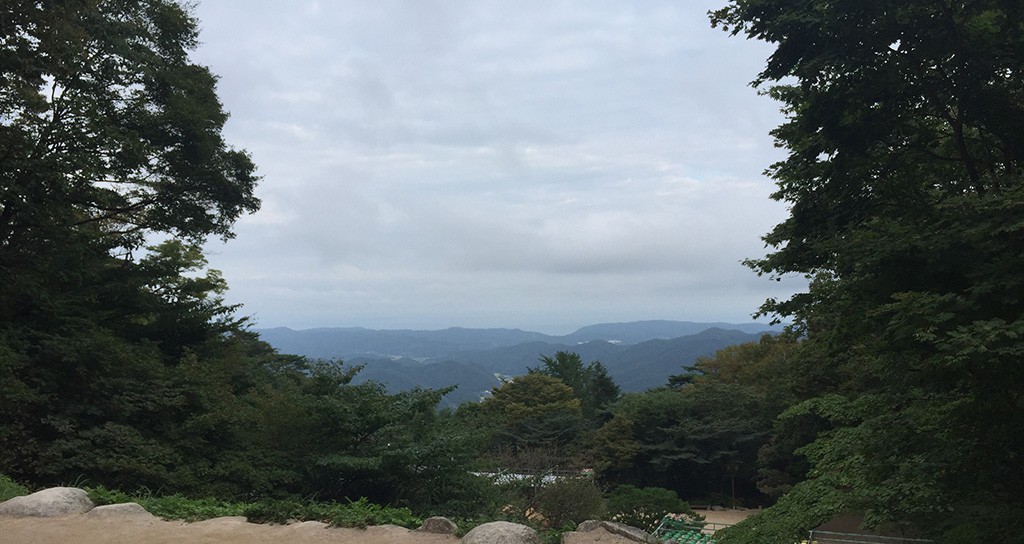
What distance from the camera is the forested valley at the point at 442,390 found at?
4.63m

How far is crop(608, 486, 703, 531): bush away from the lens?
1366cm

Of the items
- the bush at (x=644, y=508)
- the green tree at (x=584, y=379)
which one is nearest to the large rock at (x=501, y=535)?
the bush at (x=644, y=508)

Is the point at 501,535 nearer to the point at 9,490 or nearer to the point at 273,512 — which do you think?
the point at 273,512

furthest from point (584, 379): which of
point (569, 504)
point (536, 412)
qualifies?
point (569, 504)

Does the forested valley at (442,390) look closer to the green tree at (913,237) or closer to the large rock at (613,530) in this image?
the green tree at (913,237)

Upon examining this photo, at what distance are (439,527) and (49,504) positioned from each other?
443 cm

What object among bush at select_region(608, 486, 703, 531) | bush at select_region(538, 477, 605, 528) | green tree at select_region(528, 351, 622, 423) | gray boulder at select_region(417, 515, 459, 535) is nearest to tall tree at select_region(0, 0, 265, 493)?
gray boulder at select_region(417, 515, 459, 535)

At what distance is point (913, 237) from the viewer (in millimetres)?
4648

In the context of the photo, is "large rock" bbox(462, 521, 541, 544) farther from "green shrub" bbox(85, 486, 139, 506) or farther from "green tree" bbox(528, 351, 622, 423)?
"green tree" bbox(528, 351, 622, 423)

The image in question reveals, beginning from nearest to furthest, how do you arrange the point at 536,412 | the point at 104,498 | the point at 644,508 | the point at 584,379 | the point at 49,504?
the point at 49,504, the point at 104,498, the point at 644,508, the point at 536,412, the point at 584,379

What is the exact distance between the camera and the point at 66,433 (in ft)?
28.3

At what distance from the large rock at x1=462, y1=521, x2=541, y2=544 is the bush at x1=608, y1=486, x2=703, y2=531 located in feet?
26.9

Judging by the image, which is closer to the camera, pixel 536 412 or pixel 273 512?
pixel 273 512

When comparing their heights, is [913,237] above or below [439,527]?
above
